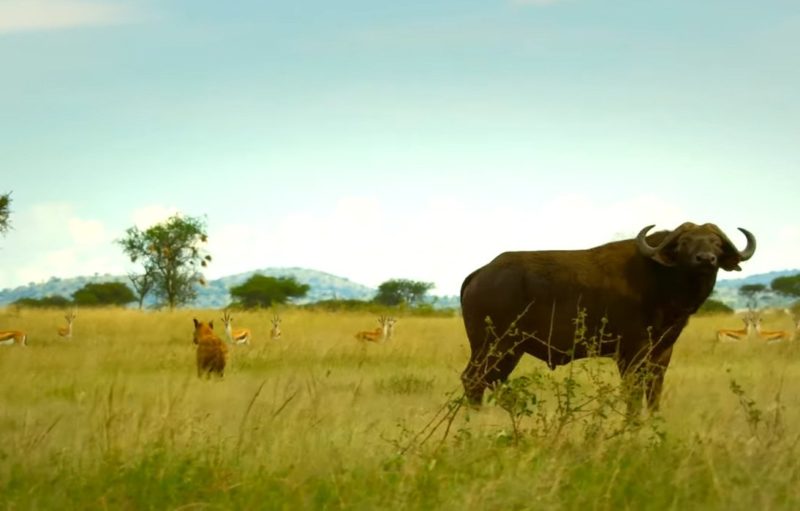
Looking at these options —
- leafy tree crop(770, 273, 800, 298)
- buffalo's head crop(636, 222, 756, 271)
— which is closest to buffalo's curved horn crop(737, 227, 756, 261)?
buffalo's head crop(636, 222, 756, 271)

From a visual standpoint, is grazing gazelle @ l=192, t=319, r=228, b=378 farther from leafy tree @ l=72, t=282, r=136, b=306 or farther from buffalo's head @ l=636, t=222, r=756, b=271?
leafy tree @ l=72, t=282, r=136, b=306

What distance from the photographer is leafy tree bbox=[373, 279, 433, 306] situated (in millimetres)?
68375

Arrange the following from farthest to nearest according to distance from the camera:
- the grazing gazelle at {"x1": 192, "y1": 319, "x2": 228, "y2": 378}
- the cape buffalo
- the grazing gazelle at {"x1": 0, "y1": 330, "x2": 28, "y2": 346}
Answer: the grazing gazelle at {"x1": 0, "y1": 330, "x2": 28, "y2": 346}, the grazing gazelle at {"x1": 192, "y1": 319, "x2": 228, "y2": 378}, the cape buffalo

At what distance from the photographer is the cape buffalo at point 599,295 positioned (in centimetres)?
972

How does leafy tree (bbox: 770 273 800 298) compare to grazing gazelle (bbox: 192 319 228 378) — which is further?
leafy tree (bbox: 770 273 800 298)

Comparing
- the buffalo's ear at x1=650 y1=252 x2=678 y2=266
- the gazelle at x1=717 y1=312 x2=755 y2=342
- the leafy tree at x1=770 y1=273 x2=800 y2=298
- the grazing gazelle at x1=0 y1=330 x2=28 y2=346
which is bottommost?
the gazelle at x1=717 y1=312 x2=755 y2=342

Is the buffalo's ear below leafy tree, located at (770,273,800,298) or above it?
below

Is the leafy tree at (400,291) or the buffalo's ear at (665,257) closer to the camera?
the buffalo's ear at (665,257)

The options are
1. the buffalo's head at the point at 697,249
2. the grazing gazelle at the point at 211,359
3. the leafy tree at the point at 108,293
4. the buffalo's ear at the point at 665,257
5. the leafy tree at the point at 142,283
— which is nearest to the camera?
the buffalo's head at the point at 697,249

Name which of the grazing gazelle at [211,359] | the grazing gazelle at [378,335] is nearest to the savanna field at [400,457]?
the grazing gazelle at [211,359]

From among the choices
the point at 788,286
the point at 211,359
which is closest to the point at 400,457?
the point at 211,359

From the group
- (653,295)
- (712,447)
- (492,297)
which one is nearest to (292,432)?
(712,447)

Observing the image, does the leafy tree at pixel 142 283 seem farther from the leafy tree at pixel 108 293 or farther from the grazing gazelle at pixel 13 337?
the grazing gazelle at pixel 13 337

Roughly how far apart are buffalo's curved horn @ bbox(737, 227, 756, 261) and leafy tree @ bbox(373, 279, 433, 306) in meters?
58.1
